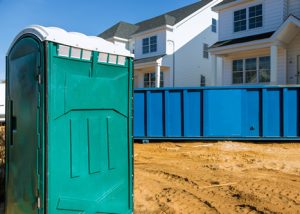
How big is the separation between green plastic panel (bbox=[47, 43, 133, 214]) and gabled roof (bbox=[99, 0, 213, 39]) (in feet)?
69.0

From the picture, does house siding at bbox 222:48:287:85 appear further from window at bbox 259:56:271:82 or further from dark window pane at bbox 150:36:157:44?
dark window pane at bbox 150:36:157:44

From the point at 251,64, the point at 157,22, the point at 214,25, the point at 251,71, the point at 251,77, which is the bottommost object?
the point at 251,77

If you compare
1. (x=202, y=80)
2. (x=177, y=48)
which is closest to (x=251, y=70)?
(x=177, y=48)

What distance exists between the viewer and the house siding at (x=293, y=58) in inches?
606

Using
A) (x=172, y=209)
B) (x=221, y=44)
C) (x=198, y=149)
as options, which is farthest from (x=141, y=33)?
(x=172, y=209)

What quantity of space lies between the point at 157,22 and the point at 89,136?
76.2 feet

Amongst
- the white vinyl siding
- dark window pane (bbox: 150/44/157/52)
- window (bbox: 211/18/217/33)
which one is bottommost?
dark window pane (bbox: 150/44/157/52)

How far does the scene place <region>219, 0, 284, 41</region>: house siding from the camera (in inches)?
634

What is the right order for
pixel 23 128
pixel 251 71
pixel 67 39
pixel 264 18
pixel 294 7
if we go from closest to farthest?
pixel 67 39 < pixel 23 128 < pixel 294 7 < pixel 264 18 < pixel 251 71

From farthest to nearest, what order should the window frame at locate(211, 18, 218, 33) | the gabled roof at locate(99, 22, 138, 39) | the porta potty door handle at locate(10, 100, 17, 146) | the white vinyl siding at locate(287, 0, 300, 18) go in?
the gabled roof at locate(99, 22, 138, 39)
the window frame at locate(211, 18, 218, 33)
the white vinyl siding at locate(287, 0, 300, 18)
the porta potty door handle at locate(10, 100, 17, 146)

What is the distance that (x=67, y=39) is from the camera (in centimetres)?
295

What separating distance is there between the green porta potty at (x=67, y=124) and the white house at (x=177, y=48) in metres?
18.7

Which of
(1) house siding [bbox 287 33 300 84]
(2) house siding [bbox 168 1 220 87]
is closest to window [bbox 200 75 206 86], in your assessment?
(2) house siding [bbox 168 1 220 87]

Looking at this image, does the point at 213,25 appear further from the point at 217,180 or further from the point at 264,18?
the point at 217,180
